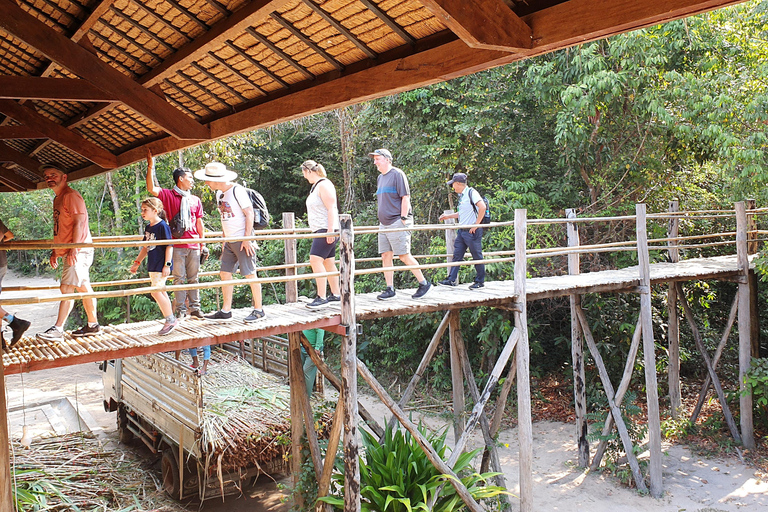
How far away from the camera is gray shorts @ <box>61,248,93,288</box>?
5.19 meters

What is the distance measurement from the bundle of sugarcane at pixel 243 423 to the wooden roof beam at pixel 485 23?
5.65 meters

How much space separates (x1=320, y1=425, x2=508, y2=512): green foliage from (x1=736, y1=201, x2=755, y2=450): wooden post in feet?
18.1

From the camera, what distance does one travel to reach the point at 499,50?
277 cm

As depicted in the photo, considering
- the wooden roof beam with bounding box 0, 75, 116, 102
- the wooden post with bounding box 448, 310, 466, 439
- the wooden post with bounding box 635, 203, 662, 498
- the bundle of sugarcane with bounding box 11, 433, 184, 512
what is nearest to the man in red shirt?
the wooden roof beam with bounding box 0, 75, 116, 102

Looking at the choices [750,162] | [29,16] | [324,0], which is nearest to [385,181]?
[324,0]

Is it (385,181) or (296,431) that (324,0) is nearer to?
(385,181)

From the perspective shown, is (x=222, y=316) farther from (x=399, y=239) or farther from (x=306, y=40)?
(x=306, y=40)

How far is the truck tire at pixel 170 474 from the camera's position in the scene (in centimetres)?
759

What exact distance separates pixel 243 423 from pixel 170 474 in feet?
4.71

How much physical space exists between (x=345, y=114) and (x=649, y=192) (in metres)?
8.18

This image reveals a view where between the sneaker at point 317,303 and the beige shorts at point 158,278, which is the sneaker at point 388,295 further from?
the beige shorts at point 158,278

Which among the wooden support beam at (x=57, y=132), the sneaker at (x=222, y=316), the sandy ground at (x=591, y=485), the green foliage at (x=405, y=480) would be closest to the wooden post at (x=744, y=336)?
the sandy ground at (x=591, y=485)

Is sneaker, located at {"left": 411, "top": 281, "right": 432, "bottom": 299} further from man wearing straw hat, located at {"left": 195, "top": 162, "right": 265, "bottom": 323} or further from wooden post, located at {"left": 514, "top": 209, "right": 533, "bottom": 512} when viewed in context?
man wearing straw hat, located at {"left": 195, "top": 162, "right": 265, "bottom": 323}

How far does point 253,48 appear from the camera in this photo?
418 centimetres
